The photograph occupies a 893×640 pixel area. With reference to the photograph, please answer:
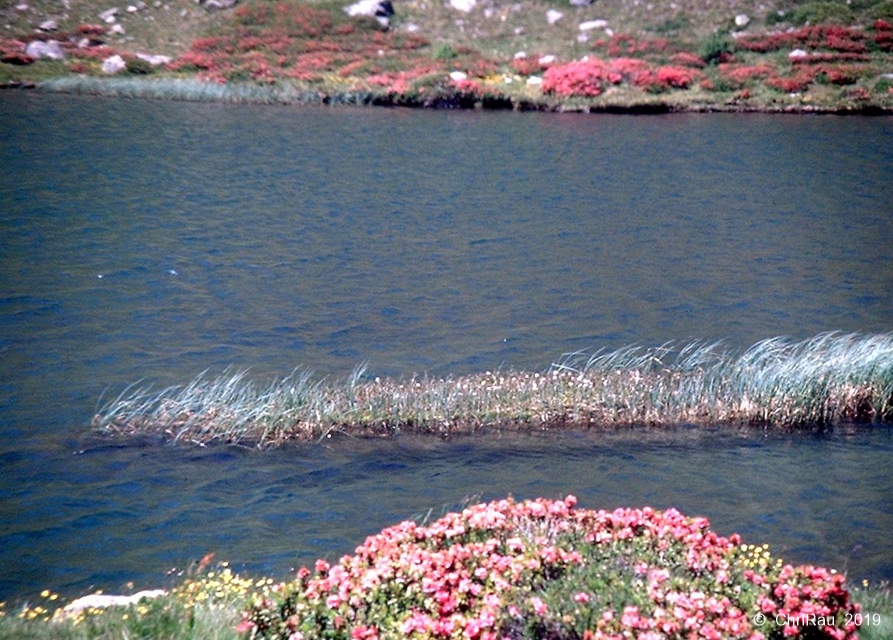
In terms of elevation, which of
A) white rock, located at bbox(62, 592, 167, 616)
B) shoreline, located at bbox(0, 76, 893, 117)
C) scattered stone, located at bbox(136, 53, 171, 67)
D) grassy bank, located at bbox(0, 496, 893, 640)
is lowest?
white rock, located at bbox(62, 592, 167, 616)

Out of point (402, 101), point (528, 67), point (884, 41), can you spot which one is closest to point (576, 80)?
point (528, 67)

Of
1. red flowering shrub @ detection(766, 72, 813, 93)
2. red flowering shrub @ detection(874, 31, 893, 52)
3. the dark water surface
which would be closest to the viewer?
the dark water surface

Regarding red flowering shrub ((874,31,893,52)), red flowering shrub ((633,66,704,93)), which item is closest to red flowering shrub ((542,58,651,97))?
red flowering shrub ((633,66,704,93))

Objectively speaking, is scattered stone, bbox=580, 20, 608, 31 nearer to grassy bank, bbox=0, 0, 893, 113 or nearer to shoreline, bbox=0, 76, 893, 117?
grassy bank, bbox=0, 0, 893, 113

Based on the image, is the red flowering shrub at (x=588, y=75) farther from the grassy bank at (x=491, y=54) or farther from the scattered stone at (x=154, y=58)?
the scattered stone at (x=154, y=58)

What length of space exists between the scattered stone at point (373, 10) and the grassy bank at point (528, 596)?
52.1 metres

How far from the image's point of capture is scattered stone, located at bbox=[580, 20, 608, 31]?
55.2 meters

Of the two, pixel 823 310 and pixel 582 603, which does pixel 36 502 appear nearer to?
pixel 582 603

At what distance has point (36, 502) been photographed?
435 inches

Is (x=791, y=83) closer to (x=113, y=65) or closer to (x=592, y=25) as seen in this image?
(x=592, y=25)

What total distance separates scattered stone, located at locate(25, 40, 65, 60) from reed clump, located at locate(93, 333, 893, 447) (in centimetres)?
3955

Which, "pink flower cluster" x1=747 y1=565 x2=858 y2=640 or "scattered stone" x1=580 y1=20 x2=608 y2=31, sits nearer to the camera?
"pink flower cluster" x1=747 y1=565 x2=858 y2=640

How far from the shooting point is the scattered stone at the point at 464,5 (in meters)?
58.1

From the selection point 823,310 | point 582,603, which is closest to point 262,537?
point 582,603
